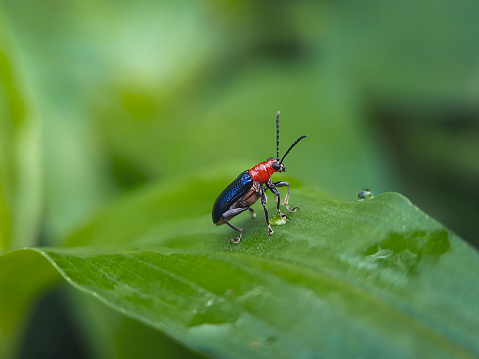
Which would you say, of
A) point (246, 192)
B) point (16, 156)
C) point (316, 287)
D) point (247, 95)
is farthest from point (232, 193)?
point (247, 95)

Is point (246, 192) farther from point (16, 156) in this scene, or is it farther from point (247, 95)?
point (247, 95)

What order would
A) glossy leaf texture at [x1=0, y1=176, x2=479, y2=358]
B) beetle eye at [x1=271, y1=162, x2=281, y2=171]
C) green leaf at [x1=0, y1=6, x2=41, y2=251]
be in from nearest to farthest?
1. glossy leaf texture at [x1=0, y1=176, x2=479, y2=358]
2. green leaf at [x1=0, y1=6, x2=41, y2=251]
3. beetle eye at [x1=271, y1=162, x2=281, y2=171]

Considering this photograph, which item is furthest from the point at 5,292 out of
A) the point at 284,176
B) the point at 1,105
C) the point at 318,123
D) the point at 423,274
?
the point at 318,123

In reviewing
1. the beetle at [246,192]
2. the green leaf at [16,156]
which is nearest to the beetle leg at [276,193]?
the beetle at [246,192]

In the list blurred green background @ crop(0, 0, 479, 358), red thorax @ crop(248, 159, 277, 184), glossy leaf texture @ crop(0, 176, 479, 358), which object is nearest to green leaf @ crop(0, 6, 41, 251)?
glossy leaf texture @ crop(0, 176, 479, 358)

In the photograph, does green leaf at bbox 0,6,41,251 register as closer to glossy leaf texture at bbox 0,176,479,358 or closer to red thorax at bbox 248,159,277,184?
glossy leaf texture at bbox 0,176,479,358

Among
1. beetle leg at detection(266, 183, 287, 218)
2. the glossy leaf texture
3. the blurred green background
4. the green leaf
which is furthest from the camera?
the blurred green background

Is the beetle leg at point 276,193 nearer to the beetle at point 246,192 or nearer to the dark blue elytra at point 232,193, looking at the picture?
the beetle at point 246,192
